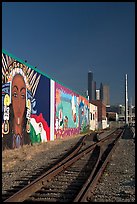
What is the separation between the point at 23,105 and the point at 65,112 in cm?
1322

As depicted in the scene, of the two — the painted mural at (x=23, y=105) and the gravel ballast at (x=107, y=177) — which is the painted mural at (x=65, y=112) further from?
the gravel ballast at (x=107, y=177)

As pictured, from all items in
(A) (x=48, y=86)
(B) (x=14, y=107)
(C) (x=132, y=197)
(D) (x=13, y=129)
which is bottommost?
(C) (x=132, y=197)

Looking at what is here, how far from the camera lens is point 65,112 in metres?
31.3

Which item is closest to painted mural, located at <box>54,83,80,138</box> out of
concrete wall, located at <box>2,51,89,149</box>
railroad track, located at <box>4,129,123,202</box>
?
concrete wall, located at <box>2,51,89,149</box>

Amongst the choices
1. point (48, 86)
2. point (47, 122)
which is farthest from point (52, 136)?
point (48, 86)

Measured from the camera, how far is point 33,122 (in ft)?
66.9

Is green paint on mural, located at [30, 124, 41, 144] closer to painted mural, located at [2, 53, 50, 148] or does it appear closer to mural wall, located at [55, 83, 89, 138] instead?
painted mural, located at [2, 53, 50, 148]

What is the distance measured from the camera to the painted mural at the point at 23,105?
52.1ft

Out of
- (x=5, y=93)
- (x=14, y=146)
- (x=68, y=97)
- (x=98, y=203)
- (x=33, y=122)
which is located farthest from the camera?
(x=68, y=97)

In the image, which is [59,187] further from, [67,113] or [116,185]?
[67,113]

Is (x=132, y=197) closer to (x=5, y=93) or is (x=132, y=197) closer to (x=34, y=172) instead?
(x=34, y=172)

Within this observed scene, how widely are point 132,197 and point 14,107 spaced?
37.5 ft

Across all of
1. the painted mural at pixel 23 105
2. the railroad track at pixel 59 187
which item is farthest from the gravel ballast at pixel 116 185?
the painted mural at pixel 23 105

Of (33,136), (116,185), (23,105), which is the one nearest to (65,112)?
(33,136)
